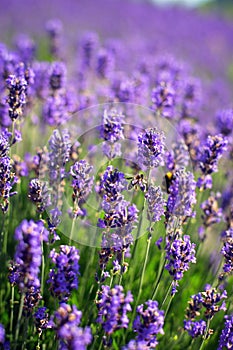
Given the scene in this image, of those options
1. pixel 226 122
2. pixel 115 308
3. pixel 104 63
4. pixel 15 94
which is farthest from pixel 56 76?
pixel 115 308

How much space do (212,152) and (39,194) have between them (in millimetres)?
1148

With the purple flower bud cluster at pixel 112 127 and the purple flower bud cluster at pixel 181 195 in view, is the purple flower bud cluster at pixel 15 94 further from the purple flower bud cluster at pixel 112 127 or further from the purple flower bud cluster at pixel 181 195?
the purple flower bud cluster at pixel 181 195

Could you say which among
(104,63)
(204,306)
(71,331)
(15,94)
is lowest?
(71,331)

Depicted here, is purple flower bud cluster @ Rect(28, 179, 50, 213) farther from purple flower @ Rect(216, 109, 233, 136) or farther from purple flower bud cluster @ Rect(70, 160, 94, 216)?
purple flower @ Rect(216, 109, 233, 136)

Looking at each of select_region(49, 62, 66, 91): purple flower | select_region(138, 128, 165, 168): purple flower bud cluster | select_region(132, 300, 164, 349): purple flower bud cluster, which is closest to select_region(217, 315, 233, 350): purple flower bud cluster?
select_region(132, 300, 164, 349): purple flower bud cluster

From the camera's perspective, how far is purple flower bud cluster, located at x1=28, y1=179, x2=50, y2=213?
234 centimetres

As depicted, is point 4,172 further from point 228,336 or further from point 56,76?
point 56,76

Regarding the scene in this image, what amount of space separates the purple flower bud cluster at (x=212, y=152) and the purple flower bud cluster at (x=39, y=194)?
107cm

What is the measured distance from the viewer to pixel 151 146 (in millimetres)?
2344

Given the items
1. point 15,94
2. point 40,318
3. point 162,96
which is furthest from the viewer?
point 162,96

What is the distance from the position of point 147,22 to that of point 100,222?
48.3 ft

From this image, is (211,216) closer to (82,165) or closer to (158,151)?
(158,151)

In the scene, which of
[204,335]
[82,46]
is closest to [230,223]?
[204,335]

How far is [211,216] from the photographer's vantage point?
3.06 m
